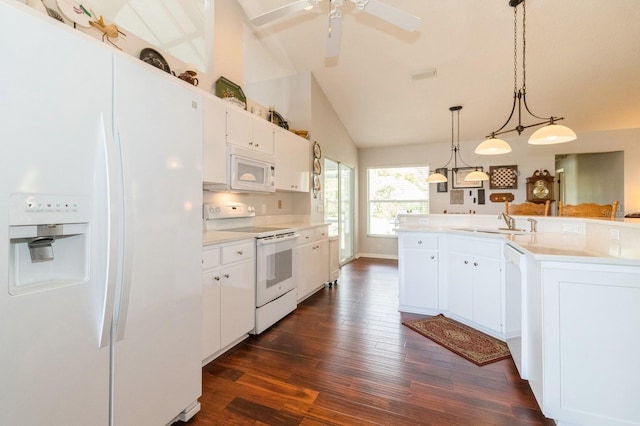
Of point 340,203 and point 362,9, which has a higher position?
point 362,9

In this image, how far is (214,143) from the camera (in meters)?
2.56

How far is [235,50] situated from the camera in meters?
3.29

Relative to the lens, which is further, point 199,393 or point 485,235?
point 485,235

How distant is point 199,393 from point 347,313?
1.87 meters

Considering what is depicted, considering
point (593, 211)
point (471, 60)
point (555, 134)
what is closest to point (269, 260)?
point (555, 134)

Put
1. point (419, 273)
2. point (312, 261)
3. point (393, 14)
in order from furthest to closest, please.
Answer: point (312, 261)
point (419, 273)
point (393, 14)

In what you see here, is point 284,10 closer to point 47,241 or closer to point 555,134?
point 47,241

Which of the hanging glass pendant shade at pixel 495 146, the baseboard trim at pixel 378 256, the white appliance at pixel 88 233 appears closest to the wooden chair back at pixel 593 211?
the hanging glass pendant shade at pixel 495 146

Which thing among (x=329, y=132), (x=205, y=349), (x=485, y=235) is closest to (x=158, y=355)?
(x=205, y=349)

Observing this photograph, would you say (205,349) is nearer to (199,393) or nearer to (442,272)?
(199,393)

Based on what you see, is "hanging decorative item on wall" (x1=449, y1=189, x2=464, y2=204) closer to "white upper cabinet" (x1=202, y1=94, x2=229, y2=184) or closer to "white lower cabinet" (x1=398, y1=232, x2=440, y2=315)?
"white lower cabinet" (x1=398, y1=232, x2=440, y2=315)

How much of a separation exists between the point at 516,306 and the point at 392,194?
486 cm

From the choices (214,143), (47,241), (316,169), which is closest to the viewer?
(47,241)

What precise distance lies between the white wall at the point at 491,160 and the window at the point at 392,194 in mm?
149
